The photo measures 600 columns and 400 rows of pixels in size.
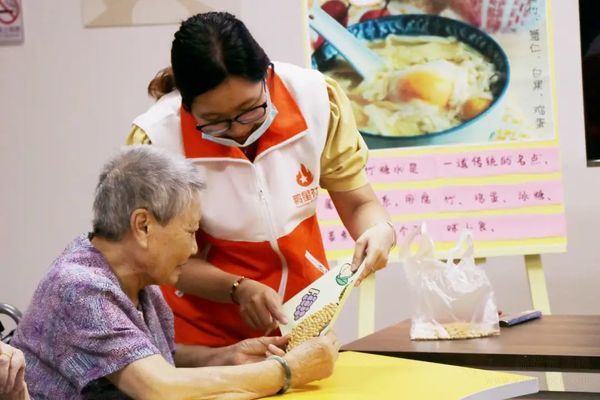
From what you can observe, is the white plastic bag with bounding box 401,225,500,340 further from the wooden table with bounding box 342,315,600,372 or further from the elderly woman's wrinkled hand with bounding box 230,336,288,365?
the elderly woman's wrinkled hand with bounding box 230,336,288,365

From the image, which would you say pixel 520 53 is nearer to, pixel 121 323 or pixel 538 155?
pixel 538 155

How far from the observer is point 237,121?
198 centimetres

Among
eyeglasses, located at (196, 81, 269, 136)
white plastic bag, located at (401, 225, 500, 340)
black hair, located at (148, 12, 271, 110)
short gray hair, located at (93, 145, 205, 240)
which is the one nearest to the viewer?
short gray hair, located at (93, 145, 205, 240)

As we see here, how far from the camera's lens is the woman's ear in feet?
5.70

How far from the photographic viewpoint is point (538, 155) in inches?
133

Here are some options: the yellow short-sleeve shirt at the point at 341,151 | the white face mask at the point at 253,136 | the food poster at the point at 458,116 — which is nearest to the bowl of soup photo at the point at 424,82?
the food poster at the point at 458,116

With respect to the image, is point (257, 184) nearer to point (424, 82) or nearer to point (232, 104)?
point (232, 104)

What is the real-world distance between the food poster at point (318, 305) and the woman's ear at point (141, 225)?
38cm

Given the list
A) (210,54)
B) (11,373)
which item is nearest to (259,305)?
(210,54)

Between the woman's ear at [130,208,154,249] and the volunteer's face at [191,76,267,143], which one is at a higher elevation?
the volunteer's face at [191,76,267,143]

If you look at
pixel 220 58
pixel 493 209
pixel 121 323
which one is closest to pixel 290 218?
pixel 220 58

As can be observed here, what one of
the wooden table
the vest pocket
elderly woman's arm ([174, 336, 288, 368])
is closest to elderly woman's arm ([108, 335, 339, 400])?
elderly woman's arm ([174, 336, 288, 368])

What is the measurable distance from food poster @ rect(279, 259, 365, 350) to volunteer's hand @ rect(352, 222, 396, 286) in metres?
0.02

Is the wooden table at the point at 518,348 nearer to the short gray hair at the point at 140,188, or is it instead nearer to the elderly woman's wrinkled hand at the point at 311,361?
the elderly woman's wrinkled hand at the point at 311,361
